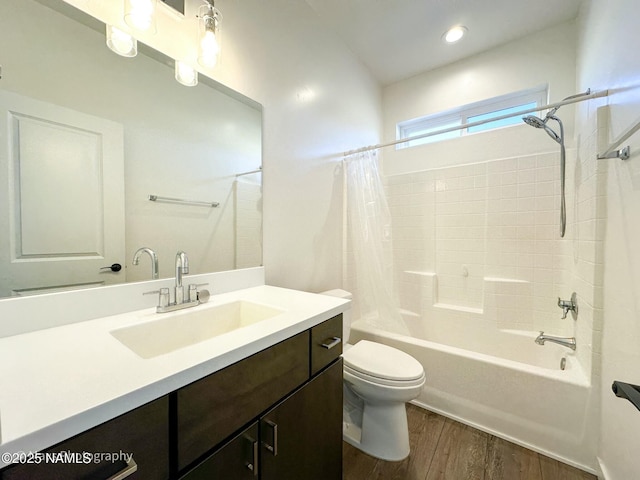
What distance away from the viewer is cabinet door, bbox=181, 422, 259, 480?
60 cm

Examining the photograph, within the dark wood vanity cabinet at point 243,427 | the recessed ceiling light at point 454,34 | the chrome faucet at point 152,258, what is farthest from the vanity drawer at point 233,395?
the recessed ceiling light at point 454,34

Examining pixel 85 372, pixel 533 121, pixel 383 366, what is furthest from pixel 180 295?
pixel 533 121

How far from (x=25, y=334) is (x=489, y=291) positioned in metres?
2.57

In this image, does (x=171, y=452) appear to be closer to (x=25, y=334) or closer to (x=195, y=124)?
(x=25, y=334)

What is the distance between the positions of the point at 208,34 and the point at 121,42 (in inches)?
13.4

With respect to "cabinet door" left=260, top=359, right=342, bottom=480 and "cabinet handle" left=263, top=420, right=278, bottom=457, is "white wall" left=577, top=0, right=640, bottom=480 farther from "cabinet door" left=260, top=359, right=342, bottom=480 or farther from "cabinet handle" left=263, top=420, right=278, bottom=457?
"cabinet handle" left=263, top=420, right=278, bottom=457

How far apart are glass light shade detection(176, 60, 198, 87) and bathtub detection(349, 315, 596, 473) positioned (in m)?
1.76

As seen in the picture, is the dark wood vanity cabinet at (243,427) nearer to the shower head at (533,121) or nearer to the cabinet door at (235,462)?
the cabinet door at (235,462)

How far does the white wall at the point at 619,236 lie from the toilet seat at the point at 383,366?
0.74 metres

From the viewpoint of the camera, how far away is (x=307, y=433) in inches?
35.4

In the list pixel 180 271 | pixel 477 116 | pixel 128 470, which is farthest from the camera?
pixel 477 116

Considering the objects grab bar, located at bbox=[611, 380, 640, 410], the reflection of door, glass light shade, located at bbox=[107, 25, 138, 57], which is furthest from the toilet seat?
glass light shade, located at bbox=[107, 25, 138, 57]

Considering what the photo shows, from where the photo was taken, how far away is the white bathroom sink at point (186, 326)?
838mm

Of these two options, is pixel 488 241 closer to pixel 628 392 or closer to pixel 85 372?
pixel 628 392
